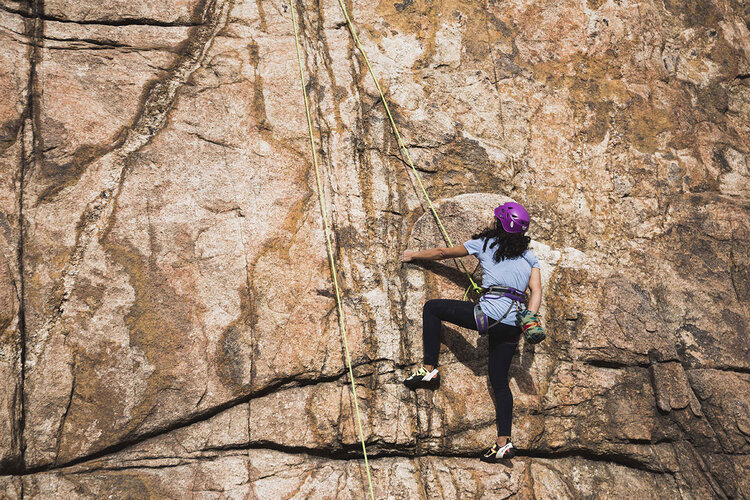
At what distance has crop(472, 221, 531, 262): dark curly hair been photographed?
17.0ft

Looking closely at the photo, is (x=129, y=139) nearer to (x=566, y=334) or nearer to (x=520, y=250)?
(x=520, y=250)

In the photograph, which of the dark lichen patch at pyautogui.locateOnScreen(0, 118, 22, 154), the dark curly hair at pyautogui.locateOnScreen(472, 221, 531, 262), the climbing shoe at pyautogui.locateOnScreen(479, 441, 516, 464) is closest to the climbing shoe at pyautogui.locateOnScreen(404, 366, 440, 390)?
the climbing shoe at pyautogui.locateOnScreen(479, 441, 516, 464)

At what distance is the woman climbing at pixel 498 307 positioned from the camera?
5078 millimetres

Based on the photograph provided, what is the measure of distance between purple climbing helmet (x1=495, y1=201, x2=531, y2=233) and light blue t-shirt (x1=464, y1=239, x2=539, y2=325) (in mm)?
223

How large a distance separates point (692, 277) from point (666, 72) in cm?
251

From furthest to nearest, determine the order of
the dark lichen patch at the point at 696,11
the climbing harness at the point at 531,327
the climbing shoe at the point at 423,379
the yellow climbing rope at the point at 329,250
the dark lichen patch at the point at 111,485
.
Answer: the dark lichen patch at the point at 696,11
the climbing shoe at the point at 423,379
the yellow climbing rope at the point at 329,250
the climbing harness at the point at 531,327
the dark lichen patch at the point at 111,485

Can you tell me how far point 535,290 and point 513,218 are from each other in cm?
68

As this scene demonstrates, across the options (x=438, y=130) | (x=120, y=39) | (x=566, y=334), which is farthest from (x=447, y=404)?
(x=120, y=39)

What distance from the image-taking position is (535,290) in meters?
→ 5.23

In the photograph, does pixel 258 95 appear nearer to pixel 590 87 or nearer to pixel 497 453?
pixel 590 87

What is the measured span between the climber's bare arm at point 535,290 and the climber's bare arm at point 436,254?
0.63 meters

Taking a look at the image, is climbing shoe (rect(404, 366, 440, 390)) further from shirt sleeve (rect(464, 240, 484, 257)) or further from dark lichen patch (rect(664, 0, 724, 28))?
dark lichen patch (rect(664, 0, 724, 28))

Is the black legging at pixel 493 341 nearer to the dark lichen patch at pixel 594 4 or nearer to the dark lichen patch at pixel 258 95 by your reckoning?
the dark lichen patch at pixel 258 95

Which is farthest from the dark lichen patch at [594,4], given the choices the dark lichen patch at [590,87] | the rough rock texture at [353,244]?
the dark lichen patch at [590,87]
